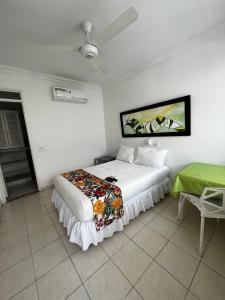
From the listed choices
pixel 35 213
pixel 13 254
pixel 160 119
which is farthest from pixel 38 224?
pixel 160 119

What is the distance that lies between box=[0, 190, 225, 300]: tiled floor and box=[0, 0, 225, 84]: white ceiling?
2252mm

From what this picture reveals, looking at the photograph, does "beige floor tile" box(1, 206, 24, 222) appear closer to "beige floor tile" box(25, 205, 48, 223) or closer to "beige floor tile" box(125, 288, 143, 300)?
"beige floor tile" box(25, 205, 48, 223)

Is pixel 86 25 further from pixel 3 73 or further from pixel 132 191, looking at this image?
pixel 132 191

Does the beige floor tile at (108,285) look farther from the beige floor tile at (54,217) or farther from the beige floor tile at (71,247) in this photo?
the beige floor tile at (54,217)

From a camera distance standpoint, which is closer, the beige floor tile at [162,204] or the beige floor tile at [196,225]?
the beige floor tile at [196,225]

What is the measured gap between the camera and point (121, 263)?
1305mm

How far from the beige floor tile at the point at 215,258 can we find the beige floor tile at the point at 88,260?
3.32 feet

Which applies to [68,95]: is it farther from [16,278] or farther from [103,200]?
[16,278]

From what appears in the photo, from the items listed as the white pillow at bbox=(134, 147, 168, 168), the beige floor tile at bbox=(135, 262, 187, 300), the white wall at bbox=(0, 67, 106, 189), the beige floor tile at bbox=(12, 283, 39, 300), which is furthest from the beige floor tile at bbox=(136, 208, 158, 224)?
the white wall at bbox=(0, 67, 106, 189)

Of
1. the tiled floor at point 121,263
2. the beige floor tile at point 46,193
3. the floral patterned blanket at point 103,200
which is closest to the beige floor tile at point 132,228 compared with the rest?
the tiled floor at point 121,263

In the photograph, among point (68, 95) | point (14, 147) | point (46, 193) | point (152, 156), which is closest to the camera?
point (152, 156)

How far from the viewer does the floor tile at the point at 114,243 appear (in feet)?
4.77

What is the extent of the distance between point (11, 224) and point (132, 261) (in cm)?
184

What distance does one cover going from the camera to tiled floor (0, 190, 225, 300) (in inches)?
42.6
